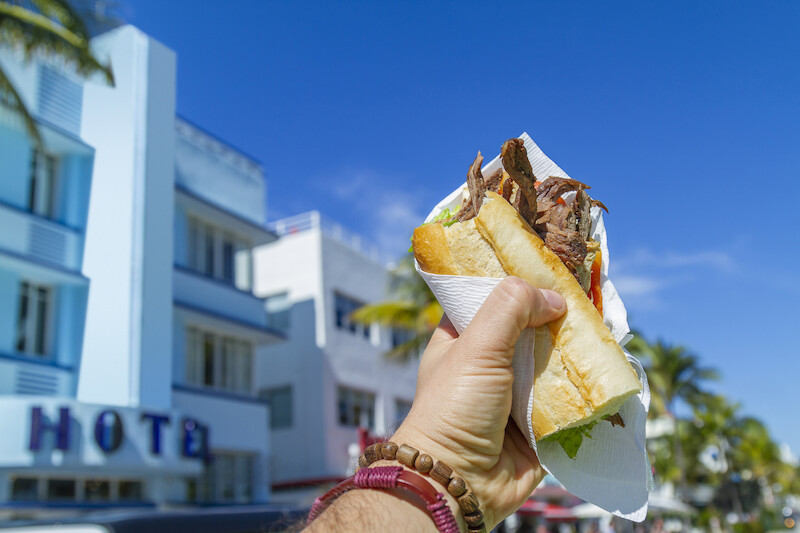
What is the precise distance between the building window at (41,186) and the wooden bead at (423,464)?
52.7 ft

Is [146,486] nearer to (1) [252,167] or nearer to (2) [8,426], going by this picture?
(2) [8,426]

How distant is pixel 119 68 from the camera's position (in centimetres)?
1762

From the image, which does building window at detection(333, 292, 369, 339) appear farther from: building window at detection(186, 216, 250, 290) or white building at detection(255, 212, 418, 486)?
building window at detection(186, 216, 250, 290)

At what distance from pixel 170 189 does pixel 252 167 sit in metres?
5.65

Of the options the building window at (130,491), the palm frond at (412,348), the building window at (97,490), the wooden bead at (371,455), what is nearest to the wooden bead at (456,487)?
the wooden bead at (371,455)

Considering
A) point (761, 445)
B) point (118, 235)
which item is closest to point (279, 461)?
point (118, 235)

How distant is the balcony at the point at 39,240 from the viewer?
14.7 metres

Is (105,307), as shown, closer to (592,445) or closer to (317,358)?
(317,358)

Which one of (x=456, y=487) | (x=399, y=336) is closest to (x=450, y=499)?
(x=456, y=487)

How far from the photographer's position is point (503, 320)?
6.08ft

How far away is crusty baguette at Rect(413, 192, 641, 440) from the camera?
1966 mm

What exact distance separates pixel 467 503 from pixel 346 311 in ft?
86.4

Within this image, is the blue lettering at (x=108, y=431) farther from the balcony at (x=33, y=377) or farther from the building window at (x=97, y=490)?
the building window at (x=97, y=490)

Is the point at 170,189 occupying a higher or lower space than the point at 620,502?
higher
